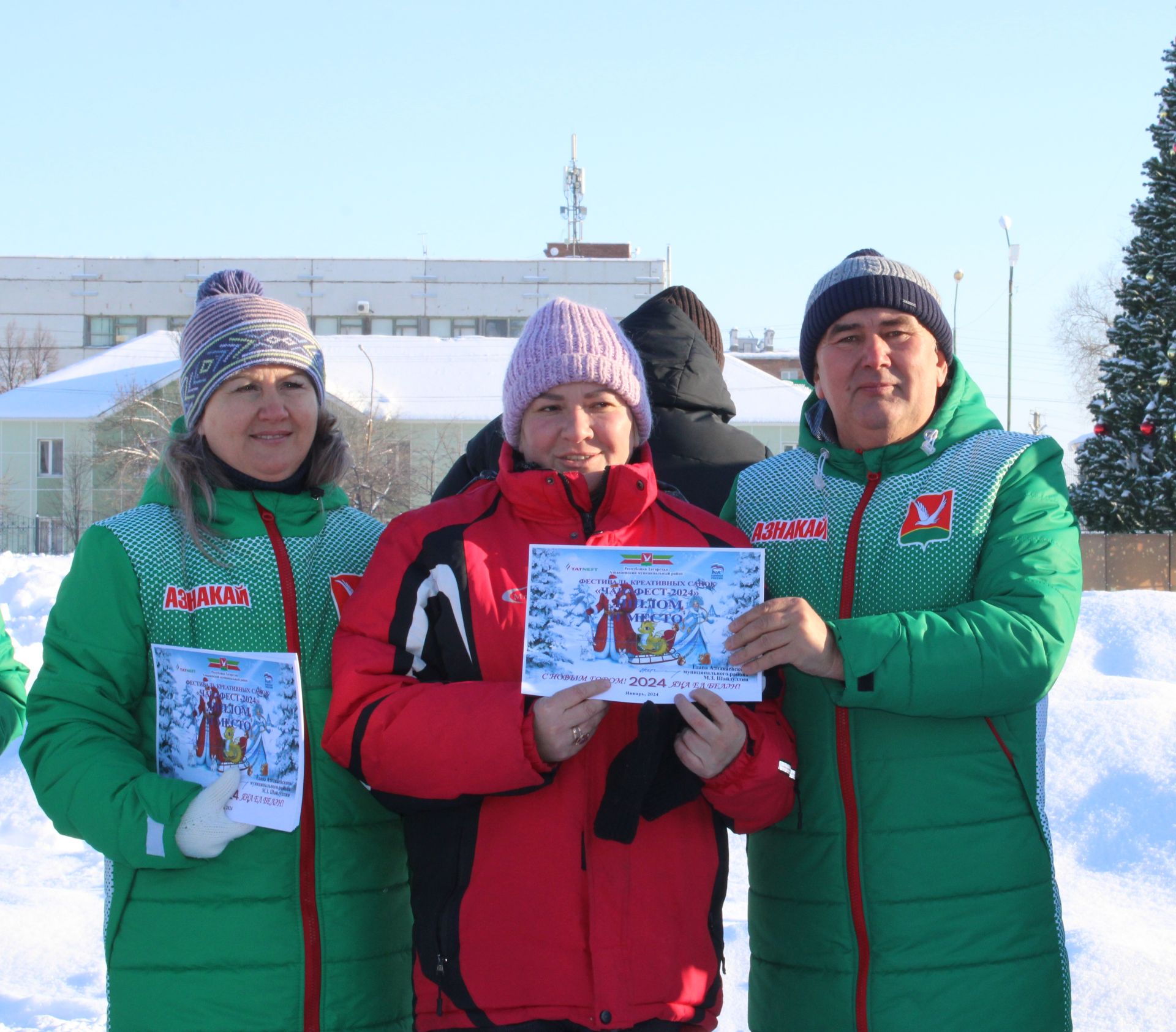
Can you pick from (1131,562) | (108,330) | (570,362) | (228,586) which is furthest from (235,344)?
(108,330)

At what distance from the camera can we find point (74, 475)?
123 ft

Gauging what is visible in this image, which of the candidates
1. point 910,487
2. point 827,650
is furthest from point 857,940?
point 910,487

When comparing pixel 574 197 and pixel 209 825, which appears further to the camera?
pixel 574 197

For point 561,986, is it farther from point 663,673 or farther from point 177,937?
point 177,937

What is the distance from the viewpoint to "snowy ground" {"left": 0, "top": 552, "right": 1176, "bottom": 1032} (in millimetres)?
4332

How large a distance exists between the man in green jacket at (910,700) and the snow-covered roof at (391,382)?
1290 inches

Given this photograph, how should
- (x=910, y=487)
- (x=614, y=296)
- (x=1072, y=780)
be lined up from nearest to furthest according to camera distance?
(x=910, y=487) → (x=1072, y=780) → (x=614, y=296)

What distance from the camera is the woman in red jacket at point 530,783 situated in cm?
240

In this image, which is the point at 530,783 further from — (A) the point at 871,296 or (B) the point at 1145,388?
(B) the point at 1145,388

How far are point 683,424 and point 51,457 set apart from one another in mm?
39995

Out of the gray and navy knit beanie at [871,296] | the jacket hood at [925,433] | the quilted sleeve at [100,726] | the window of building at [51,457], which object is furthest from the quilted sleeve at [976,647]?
the window of building at [51,457]

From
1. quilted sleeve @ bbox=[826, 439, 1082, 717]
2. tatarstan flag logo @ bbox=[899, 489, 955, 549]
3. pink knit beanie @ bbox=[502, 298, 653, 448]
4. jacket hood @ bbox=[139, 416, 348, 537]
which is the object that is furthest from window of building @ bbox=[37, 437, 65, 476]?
quilted sleeve @ bbox=[826, 439, 1082, 717]

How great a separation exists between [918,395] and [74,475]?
1519 inches

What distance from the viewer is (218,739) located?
2693 millimetres
